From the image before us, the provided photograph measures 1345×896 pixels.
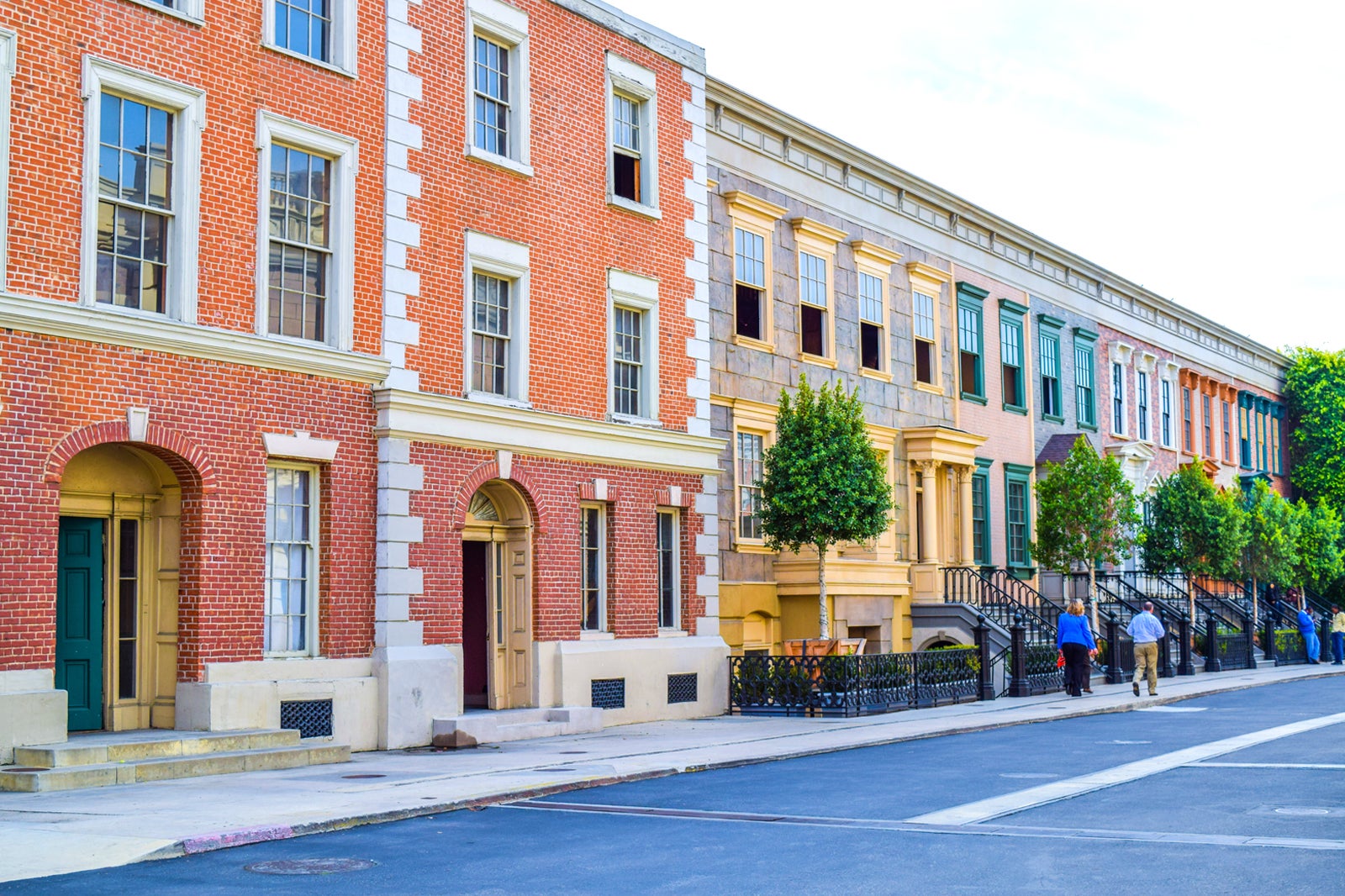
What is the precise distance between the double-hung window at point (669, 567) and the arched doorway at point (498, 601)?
118 inches

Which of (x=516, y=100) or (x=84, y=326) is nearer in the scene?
(x=84, y=326)

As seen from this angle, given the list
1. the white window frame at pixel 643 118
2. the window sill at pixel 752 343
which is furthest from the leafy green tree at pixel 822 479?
the white window frame at pixel 643 118

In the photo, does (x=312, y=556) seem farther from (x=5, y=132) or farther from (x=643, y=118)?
(x=643, y=118)

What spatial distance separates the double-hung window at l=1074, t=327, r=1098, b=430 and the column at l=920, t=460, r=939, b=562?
942 centimetres

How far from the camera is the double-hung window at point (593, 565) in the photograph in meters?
21.0

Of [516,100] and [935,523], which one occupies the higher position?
[516,100]

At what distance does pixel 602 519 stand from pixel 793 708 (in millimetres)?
4092

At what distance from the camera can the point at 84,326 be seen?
47.3 ft

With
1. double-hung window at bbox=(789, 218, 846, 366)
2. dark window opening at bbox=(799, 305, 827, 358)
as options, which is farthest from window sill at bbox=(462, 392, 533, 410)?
dark window opening at bbox=(799, 305, 827, 358)

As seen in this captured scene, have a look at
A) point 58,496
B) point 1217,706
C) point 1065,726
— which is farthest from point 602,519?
point 1217,706

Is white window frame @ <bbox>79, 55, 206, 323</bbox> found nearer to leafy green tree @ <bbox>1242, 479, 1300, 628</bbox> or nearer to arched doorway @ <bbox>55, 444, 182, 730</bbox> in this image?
arched doorway @ <bbox>55, 444, 182, 730</bbox>

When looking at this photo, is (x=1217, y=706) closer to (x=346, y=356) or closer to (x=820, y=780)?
(x=820, y=780)

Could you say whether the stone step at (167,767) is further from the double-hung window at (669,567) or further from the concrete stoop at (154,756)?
the double-hung window at (669,567)

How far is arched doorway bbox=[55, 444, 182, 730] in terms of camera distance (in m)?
15.2
